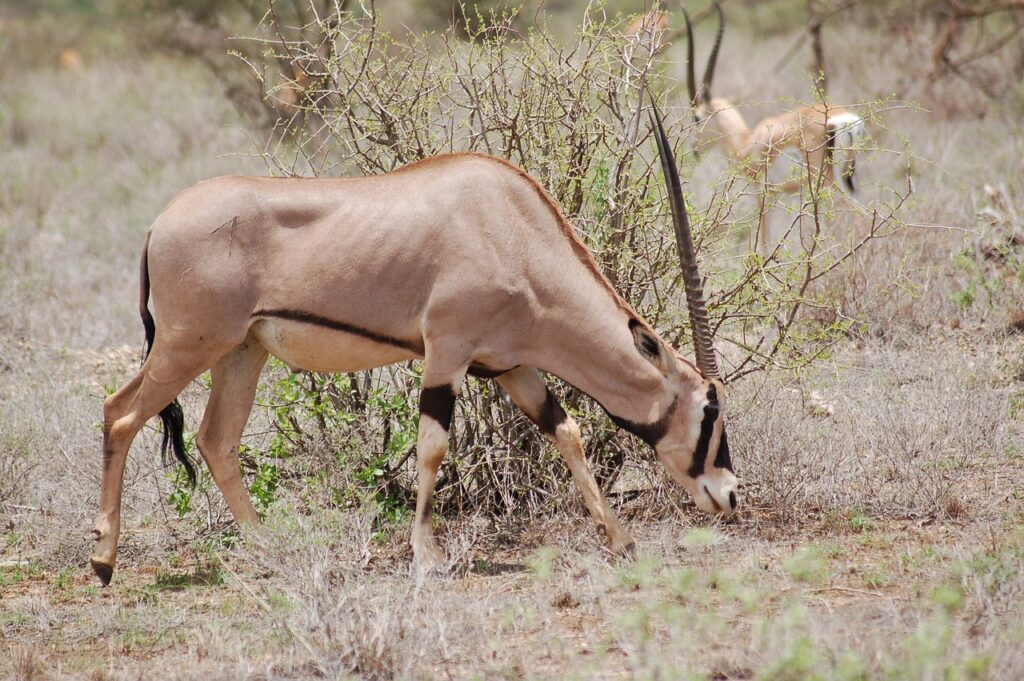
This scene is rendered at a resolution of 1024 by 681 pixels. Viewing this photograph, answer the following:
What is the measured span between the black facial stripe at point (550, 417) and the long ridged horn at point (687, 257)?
2.30ft

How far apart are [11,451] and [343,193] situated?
2806mm

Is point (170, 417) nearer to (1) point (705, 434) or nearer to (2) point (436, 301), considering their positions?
(2) point (436, 301)

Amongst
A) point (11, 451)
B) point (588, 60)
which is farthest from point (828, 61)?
point (11, 451)

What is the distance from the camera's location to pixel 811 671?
3.99 m

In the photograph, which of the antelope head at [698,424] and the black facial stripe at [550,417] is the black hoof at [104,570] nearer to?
the black facial stripe at [550,417]

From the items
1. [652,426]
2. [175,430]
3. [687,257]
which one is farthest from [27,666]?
[687,257]

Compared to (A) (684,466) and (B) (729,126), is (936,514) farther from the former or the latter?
(B) (729,126)

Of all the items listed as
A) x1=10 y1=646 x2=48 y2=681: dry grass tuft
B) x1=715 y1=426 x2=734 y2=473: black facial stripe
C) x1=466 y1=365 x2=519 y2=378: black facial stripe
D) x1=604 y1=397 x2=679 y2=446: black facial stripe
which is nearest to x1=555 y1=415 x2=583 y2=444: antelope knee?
x1=604 y1=397 x2=679 y2=446: black facial stripe

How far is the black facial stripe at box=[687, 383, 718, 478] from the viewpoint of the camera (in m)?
5.67

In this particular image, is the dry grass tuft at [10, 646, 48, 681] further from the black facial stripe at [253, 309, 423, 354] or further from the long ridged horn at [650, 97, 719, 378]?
the long ridged horn at [650, 97, 719, 378]

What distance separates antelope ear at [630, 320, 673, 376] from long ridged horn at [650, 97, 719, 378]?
0.57 feet

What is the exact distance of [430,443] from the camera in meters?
5.80

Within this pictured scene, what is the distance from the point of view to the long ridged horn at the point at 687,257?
5.56 m

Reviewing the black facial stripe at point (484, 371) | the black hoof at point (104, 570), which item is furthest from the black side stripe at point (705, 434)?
the black hoof at point (104, 570)
